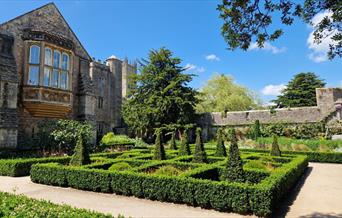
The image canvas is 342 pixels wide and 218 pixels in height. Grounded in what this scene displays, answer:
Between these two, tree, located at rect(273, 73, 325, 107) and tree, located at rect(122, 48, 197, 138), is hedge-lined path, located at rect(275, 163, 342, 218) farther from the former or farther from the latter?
tree, located at rect(273, 73, 325, 107)

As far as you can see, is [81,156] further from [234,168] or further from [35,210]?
[35,210]

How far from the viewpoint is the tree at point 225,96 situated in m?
40.4

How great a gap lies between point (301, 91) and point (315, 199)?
34.2 metres

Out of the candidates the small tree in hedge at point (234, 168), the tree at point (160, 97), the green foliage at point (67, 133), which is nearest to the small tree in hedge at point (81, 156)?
the green foliage at point (67, 133)

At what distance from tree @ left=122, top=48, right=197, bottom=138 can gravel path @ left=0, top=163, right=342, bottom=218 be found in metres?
17.7

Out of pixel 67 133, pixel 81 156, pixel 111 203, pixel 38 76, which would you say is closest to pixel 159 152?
pixel 81 156

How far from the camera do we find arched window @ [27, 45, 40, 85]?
15.7 m

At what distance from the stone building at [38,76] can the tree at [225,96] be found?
967 inches

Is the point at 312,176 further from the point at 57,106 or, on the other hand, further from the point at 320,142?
the point at 57,106

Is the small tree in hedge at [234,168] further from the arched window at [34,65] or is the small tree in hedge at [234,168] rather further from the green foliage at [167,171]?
the arched window at [34,65]

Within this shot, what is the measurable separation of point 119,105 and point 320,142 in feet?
76.8

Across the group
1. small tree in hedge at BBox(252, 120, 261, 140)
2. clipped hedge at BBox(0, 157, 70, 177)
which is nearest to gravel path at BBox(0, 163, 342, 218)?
clipped hedge at BBox(0, 157, 70, 177)

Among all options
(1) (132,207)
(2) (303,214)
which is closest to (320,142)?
(2) (303,214)

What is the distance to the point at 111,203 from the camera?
7488 mm
